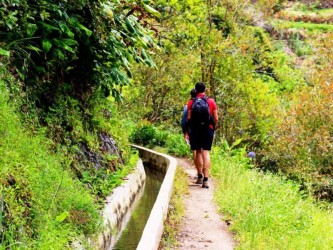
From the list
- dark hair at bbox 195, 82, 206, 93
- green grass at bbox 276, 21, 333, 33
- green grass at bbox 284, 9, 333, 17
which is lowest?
dark hair at bbox 195, 82, 206, 93

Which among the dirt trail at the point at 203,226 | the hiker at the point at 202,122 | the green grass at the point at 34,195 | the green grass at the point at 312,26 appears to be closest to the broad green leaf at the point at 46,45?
the green grass at the point at 34,195

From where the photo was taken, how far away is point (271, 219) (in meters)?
6.99

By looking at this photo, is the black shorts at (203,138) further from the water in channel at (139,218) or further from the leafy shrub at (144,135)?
the leafy shrub at (144,135)

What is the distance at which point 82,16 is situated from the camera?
341 inches

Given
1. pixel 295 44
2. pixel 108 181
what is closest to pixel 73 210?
pixel 108 181

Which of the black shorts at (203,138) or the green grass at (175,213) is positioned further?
the black shorts at (203,138)

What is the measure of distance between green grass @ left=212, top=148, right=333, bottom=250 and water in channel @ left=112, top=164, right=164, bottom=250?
148 centimetres

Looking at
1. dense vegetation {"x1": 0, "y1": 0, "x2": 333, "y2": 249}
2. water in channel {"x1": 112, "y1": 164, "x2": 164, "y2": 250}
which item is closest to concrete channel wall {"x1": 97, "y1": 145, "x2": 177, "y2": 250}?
water in channel {"x1": 112, "y1": 164, "x2": 164, "y2": 250}

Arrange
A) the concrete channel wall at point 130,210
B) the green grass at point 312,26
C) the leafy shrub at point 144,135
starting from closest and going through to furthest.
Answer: the concrete channel wall at point 130,210 → the leafy shrub at point 144,135 → the green grass at point 312,26

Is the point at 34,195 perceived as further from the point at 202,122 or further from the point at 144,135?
the point at 144,135

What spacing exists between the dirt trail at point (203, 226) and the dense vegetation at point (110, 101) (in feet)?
4.41

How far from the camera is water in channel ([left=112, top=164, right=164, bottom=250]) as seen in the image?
7840mm

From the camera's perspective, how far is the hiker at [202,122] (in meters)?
9.89

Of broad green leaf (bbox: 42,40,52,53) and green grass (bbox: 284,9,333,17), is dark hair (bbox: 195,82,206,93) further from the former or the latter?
green grass (bbox: 284,9,333,17)
